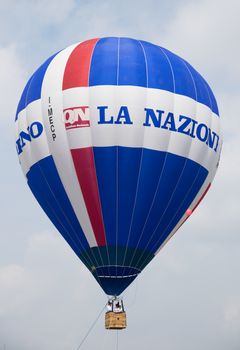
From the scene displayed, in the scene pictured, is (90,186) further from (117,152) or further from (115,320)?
(115,320)

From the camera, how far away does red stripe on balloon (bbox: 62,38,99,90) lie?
42969mm

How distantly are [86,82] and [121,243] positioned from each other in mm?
7521

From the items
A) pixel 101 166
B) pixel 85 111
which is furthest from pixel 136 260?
pixel 85 111

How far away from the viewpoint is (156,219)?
42.5 m

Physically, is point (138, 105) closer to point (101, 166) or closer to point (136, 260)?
point (101, 166)

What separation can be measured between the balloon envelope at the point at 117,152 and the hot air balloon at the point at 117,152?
0.04 m

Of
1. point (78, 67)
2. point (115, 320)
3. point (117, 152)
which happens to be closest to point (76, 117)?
point (117, 152)

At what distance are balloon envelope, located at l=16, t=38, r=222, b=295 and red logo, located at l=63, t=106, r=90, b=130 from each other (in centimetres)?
5

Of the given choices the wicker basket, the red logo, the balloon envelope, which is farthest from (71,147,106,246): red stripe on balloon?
the wicker basket

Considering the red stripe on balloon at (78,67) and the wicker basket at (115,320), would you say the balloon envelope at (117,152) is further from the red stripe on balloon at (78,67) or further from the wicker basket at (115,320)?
the wicker basket at (115,320)

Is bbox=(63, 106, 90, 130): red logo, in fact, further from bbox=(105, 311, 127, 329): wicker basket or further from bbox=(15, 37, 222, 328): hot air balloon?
bbox=(105, 311, 127, 329): wicker basket

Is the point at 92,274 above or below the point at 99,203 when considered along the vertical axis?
below

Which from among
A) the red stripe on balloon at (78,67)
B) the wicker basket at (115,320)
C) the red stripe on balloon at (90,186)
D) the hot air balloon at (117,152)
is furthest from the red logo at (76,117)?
the wicker basket at (115,320)

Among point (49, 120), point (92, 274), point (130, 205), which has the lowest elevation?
point (92, 274)
